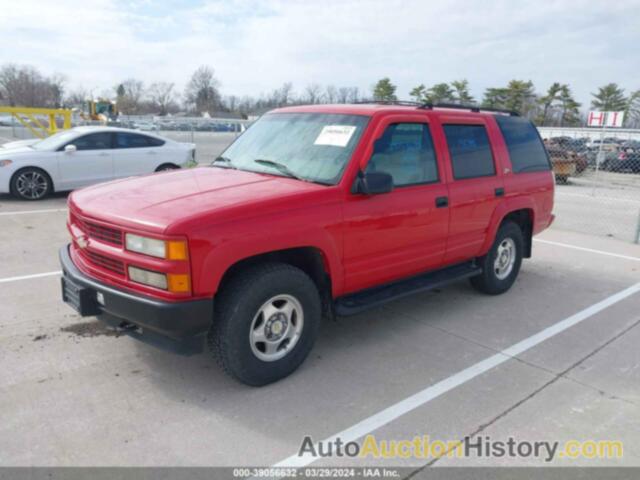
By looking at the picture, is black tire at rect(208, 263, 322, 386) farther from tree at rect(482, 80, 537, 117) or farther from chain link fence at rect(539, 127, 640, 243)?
tree at rect(482, 80, 537, 117)

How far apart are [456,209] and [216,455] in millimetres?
2995

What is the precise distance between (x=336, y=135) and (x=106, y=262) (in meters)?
1.97

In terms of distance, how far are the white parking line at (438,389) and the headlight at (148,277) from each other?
1249mm

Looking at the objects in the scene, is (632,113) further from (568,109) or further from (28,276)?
(28,276)

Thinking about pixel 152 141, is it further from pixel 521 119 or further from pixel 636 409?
pixel 636 409

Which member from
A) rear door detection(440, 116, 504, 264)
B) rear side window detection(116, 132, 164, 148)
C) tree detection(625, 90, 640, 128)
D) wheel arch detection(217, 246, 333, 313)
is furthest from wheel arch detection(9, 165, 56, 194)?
tree detection(625, 90, 640, 128)

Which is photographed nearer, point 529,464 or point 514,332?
point 529,464

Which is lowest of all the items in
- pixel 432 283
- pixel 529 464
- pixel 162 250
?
pixel 529 464

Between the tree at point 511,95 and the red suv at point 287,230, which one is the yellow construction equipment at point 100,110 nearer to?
the red suv at point 287,230

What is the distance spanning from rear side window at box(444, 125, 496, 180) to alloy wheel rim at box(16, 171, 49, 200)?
8.68 meters

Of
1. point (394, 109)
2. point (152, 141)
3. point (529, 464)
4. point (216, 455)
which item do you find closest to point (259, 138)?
point (394, 109)

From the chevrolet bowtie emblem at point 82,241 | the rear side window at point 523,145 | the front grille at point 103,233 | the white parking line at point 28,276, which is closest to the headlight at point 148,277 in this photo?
the front grille at point 103,233

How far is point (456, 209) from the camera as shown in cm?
468

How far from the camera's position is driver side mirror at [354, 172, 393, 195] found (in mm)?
3689
